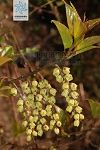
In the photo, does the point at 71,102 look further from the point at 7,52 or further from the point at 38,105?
the point at 7,52

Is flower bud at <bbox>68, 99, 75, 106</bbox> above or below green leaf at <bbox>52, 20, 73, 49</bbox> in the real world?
below

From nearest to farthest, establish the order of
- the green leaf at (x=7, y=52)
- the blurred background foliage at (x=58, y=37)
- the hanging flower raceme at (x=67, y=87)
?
1. the hanging flower raceme at (x=67, y=87)
2. the green leaf at (x=7, y=52)
3. the blurred background foliage at (x=58, y=37)

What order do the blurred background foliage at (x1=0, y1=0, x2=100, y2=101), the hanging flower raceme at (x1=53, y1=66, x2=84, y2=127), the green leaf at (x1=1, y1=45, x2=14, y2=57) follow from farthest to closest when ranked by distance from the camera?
1. the blurred background foliage at (x1=0, y1=0, x2=100, y2=101)
2. the green leaf at (x1=1, y1=45, x2=14, y2=57)
3. the hanging flower raceme at (x1=53, y1=66, x2=84, y2=127)

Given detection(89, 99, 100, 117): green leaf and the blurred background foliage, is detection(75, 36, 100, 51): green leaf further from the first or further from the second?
the blurred background foliage

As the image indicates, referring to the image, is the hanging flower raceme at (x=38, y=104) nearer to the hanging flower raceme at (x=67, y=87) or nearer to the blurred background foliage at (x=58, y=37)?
the hanging flower raceme at (x=67, y=87)

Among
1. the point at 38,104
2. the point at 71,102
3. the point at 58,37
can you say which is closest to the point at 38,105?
the point at 38,104

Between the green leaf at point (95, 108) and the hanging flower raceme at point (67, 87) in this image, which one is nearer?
the hanging flower raceme at point (67, 87)

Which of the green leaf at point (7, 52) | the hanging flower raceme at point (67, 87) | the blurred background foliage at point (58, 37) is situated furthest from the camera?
the blurred background foliage at point (58, 37)

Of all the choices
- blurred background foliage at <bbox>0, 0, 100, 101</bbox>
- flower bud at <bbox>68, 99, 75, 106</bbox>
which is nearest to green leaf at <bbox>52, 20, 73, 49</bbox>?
flower bud at <bbox>68, 99, 75, 106</bbox>

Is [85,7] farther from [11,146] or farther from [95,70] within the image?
[11,146]

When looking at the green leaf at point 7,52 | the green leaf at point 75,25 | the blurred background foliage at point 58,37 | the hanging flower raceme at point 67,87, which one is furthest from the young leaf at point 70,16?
the blurred background foliage at point 58,37

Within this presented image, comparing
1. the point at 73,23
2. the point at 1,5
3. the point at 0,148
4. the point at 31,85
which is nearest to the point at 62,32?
the point at 73,23
